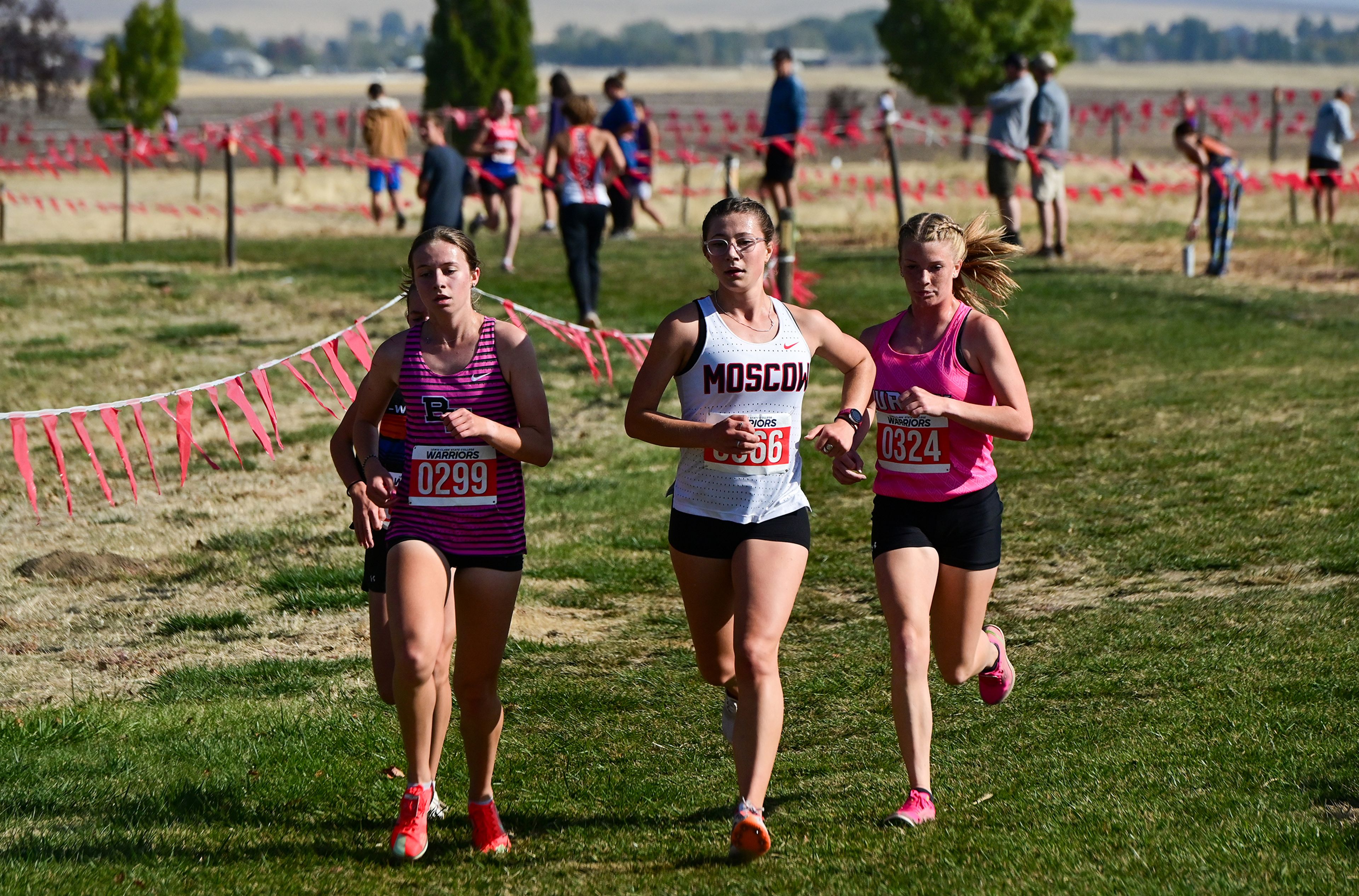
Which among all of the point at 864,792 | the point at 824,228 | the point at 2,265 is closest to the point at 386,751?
the point at 864,792

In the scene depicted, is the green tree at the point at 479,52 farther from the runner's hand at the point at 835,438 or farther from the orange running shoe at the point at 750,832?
the orange running shoe at the point at 750,832

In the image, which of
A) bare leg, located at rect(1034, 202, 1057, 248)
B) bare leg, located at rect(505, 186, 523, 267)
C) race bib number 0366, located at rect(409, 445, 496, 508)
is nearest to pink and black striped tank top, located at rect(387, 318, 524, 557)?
race bib number 0366, located at rect(409, 445, 496, 508)

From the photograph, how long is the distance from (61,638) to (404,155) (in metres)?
15.5

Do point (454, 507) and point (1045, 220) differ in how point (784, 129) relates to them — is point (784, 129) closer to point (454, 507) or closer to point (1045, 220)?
point (1045, 220)

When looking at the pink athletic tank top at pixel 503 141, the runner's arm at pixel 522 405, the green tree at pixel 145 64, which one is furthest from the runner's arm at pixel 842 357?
the green tree at pixel 145 64

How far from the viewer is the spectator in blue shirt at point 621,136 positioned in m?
19.5

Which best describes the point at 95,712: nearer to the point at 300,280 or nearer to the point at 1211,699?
the point at 1211,699

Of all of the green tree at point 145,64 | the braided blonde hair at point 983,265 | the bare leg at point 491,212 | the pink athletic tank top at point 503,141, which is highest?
the green tree at point 145,64

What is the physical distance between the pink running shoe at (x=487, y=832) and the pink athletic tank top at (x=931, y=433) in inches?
60.0

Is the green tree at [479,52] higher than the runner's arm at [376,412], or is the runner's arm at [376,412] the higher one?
the green tree at [479,52]

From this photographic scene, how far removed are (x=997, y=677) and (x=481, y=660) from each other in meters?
1.92

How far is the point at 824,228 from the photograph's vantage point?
23.5 metres

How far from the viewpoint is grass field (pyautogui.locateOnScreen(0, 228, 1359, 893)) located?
14.9ft

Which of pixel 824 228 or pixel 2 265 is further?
pixel 824 228
